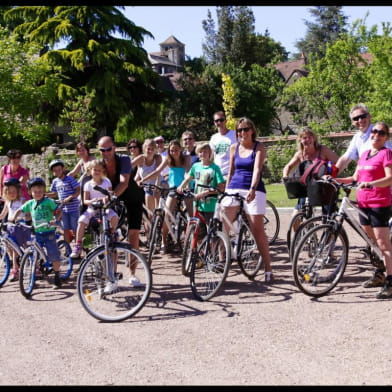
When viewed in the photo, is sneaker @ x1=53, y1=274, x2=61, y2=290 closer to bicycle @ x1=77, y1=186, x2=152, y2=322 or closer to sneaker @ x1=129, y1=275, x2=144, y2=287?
bicycle @ x1=77, y1=186, x2=152, y2=322

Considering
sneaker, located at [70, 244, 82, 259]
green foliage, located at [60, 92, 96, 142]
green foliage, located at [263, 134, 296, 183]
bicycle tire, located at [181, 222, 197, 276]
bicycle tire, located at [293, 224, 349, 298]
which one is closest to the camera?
bicycle tire, located at [293, 224, 349, 298]

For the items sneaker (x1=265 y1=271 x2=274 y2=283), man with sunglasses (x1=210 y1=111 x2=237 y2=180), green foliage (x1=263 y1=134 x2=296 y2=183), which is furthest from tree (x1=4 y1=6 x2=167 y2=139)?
sneaker (x1=265 y1=271 x2=274 y2=283)

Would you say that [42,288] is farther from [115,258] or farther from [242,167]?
[242,167]

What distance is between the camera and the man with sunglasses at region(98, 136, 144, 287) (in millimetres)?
6230

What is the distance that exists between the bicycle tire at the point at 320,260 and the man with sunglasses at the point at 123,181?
1991mm

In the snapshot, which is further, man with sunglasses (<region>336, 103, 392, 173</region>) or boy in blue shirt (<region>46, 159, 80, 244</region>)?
boy in blue shirt (<region>46, 159, 80, 244</region>)

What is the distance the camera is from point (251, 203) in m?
6.56

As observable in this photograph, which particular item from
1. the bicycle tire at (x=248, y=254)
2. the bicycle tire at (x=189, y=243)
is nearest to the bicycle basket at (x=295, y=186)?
the bicycle tire at (x=248, y=254)

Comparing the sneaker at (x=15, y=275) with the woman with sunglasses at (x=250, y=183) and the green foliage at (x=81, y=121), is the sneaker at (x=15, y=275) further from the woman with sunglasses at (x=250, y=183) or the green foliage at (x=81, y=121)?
the green foliage at (x=81, y=121)

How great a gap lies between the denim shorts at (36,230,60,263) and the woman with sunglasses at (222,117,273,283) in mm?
2295

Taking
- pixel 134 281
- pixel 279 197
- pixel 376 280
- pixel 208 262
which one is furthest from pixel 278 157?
pixel 134 281

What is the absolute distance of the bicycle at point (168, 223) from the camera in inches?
293

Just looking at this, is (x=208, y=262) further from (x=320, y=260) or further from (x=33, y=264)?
(x=33, y=264)

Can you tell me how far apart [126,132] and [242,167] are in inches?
1186
